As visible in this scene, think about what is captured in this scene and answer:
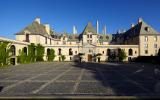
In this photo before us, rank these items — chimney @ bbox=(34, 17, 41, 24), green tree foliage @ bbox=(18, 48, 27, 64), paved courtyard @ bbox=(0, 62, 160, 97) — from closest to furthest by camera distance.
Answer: paved courtyard @ bbox=(0, 62, 160, 97)
green tree foliage @ bbox=(18, 48, 27, 64)
chimney @ bbox=(34, 17, 41, 24)

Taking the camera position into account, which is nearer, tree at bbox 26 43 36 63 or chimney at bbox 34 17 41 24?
tree at bbox 26 43 36 63

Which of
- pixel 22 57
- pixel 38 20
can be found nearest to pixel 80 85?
pixel 22 57

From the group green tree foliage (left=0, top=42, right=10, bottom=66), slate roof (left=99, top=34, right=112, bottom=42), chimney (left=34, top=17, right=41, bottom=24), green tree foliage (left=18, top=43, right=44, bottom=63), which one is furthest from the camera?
slate roof (left=99, top=34, right=112, bottom=42)

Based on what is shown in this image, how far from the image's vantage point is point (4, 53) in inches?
1656

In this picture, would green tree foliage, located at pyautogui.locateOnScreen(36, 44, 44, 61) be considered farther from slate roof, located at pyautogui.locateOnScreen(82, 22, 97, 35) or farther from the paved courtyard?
the paved courtyard

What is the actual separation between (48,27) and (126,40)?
26.5 meters

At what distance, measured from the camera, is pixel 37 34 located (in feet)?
225

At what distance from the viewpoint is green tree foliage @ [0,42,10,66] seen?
1619 inches

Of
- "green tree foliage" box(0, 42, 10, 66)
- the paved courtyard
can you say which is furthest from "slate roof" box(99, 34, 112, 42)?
the paved courtyard

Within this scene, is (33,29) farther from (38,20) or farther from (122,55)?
(122,55)

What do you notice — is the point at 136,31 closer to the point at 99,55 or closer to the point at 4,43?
the point at 99,55

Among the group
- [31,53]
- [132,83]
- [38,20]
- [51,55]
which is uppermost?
[38,20]

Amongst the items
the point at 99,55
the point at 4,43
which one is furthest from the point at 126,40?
the point at 4,43

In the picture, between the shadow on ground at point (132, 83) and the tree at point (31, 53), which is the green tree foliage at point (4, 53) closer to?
the tree at point (31, 53)
